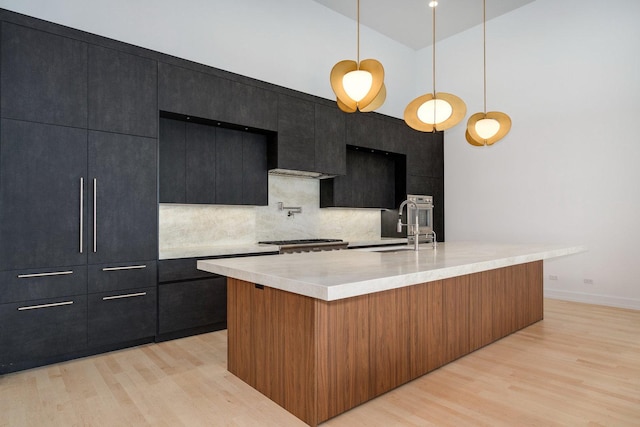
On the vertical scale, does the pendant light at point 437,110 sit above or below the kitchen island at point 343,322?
above

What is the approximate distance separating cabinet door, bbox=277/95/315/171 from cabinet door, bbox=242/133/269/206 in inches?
12.1

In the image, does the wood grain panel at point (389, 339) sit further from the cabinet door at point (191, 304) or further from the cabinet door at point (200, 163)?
the cabinet door at point (200, 163)

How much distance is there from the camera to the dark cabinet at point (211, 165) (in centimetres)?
403

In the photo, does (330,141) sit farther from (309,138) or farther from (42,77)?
(42,77)

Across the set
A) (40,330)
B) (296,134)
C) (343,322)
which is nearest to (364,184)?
(296,134)

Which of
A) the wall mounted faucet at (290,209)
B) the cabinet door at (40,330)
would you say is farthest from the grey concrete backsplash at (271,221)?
the cabinet door at (40,330)

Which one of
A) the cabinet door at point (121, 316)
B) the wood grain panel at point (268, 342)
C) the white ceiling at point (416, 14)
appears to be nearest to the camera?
the wood grain panel at point (268, 342)

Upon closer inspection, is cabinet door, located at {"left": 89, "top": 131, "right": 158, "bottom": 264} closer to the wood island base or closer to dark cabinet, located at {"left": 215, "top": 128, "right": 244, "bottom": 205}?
dark cabinet, located at {"left": 215, "top": 128, "right": 244, "bottom": 205}

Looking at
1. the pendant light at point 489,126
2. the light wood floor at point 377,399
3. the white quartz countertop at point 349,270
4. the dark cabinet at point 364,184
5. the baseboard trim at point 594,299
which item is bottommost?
the light wood floor at point 377,399

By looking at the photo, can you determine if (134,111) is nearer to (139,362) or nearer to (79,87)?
(79,87)

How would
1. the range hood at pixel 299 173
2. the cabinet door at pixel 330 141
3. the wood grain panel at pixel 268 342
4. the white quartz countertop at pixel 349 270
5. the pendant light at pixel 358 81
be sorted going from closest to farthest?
the white quartz countertop at pixel 349 270 < the wood grain panel at pixel 268 342 < the pendant light at pixel 358 81 < the range hood at pixel 299 173 < the cabinet door at pixel 330 141

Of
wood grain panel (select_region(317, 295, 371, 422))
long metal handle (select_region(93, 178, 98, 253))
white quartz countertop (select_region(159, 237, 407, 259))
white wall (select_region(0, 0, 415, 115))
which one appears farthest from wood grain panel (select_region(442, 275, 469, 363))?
white wall (select_region(0, 0, 415, 115))

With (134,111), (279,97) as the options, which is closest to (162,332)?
(134,111)

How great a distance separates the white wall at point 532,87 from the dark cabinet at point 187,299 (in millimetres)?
2312
